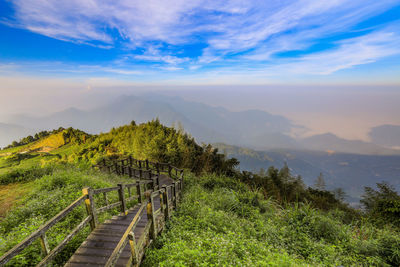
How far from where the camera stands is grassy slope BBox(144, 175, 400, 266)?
15.2ft

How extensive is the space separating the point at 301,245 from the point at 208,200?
4292 mm

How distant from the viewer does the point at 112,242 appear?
4426 millimetres

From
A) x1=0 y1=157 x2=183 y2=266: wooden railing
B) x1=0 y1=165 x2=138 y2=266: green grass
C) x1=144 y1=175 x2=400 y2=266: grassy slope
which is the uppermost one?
x1=0 y1=157 x2=183 y2=266: wooden railing

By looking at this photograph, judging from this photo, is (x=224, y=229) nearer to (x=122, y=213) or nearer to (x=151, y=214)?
(x=151, y=214)

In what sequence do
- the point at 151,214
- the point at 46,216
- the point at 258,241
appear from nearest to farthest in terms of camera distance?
1. the point at 151,214
2. the point at 258,241
3. the point at 46,216

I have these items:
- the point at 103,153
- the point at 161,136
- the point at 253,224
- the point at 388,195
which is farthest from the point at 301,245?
the point at 388,195

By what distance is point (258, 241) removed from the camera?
622cm

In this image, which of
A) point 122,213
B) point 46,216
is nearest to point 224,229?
point 122,213

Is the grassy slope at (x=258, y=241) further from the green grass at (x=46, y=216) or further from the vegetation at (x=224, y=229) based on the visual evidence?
the green grass at (x=46, y=216)

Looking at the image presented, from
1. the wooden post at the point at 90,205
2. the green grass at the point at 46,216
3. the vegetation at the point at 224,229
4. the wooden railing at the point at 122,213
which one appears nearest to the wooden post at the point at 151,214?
the wooden railing at the point at 122,213

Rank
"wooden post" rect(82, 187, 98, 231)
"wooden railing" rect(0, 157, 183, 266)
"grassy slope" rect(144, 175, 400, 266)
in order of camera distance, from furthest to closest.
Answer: "grassy slope" rect(144, 175, 400, 266)
"wooden post" rect(82, 187, 98, 231)
"wooden railing" rect(0, 157, 183, 266)

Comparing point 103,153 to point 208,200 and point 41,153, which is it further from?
point 208,200

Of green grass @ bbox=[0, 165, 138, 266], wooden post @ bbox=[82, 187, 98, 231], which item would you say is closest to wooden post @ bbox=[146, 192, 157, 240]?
wooden post @ bbox=[82, 187, 98, 231]

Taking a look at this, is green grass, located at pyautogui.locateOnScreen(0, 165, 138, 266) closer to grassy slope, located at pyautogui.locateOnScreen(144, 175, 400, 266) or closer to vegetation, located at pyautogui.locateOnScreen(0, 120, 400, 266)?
vegetation, located at pyautogui.locateOnScreen(0, 120, 400, 266)
